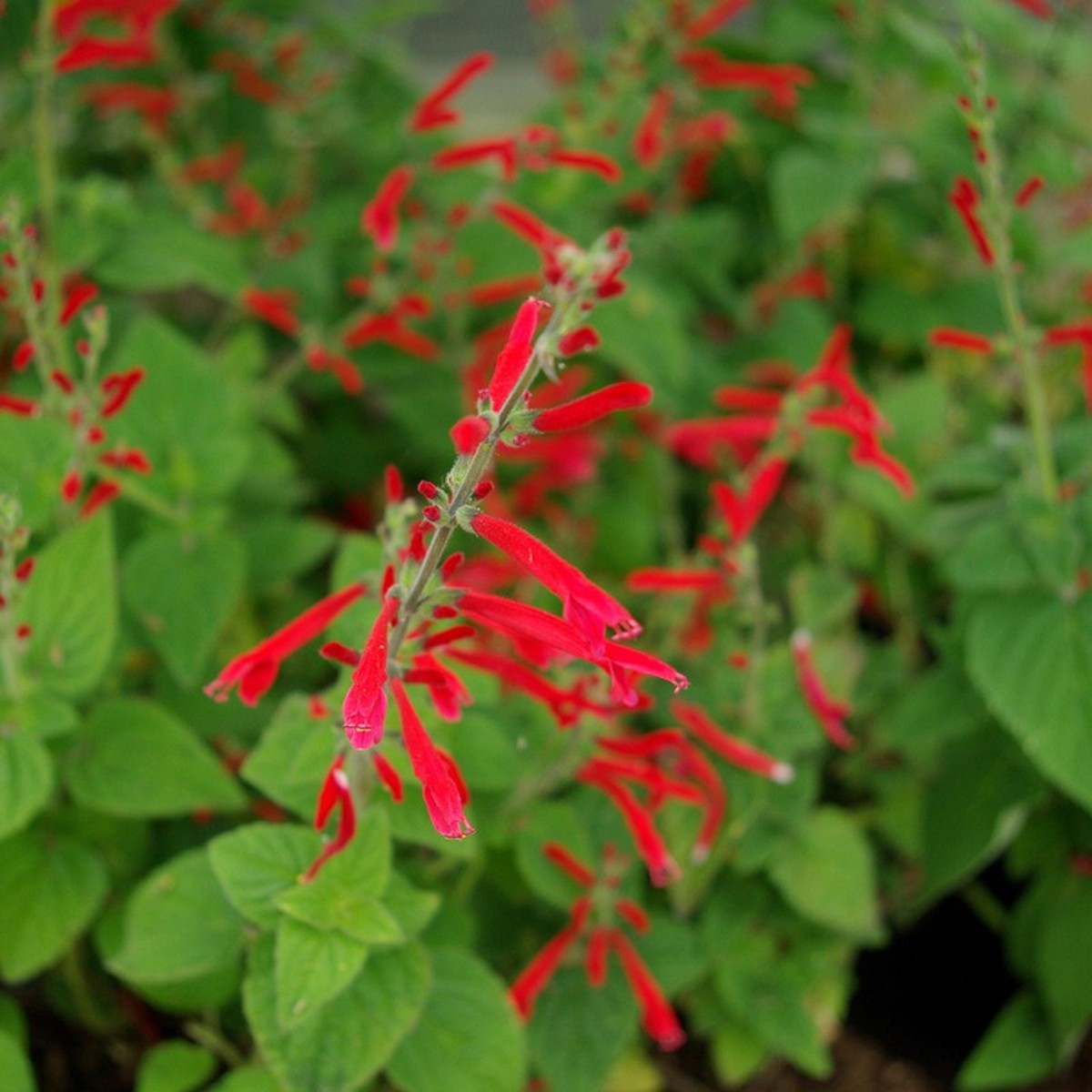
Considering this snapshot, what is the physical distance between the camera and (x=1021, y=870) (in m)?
1.56

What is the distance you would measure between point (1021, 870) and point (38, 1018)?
3.81 ft

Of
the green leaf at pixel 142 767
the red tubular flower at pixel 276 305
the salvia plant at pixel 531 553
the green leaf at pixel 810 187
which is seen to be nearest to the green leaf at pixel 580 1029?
the salvia plant at pixel 531 553

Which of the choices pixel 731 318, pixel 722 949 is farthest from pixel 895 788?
pixel 731 318

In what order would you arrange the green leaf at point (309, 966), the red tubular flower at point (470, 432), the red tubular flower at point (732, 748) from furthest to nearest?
the red tubular flower at point (732, 748) → the green leaf at point (309, 966) → the red tubular flower at point (470, 432)

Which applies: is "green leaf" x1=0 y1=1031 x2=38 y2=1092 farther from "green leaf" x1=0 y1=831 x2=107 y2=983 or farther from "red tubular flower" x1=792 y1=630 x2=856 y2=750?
"red tubular flower" x1=792 y1=630 x2=856 y2=750

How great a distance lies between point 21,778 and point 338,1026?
30cm

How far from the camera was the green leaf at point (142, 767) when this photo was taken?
1.07 m

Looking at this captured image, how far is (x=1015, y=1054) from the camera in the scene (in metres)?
1.50

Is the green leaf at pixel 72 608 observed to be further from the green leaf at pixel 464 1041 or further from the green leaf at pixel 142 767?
the green leaf at pixel 464 1041

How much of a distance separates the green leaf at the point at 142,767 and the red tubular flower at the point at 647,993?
14.6 inches

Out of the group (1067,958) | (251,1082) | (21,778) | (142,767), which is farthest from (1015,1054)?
(21,778)

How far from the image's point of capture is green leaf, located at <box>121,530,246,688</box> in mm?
1152

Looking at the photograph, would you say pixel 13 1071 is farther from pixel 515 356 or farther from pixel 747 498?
pixel 747 498

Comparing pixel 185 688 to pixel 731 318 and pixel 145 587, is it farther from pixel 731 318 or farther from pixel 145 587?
pixel 731 318
